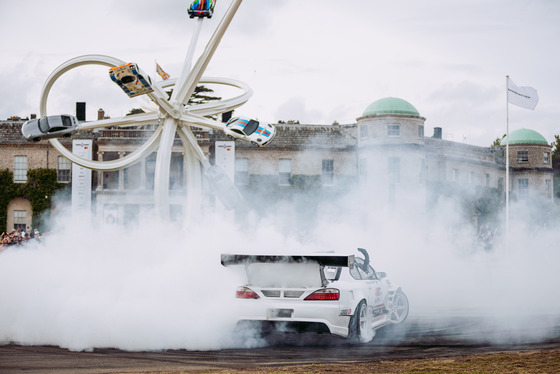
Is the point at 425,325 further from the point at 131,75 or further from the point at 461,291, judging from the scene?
the point at 131,75

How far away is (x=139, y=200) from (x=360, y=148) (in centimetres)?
1668

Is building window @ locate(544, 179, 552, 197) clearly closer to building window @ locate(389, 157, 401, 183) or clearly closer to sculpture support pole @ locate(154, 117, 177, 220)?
building window @ locate(389, 157, 401, 183)

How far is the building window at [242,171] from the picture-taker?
52469mm

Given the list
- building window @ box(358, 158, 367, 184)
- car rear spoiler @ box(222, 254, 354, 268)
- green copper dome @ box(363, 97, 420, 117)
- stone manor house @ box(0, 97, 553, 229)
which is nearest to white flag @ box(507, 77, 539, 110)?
stone manor house @ box(0, 97, 553, 229)

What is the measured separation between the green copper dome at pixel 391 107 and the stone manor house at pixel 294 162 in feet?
0.25

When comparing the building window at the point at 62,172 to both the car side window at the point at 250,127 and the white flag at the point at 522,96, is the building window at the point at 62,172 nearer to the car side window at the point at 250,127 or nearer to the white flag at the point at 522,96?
the white flag at the point at 522,96

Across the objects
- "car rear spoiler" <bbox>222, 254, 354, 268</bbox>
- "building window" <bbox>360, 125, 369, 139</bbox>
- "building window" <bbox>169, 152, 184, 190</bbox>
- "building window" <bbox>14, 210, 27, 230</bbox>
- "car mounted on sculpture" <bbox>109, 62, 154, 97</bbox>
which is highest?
"building window" <bbox>360, 125, 369, 139</bbox>

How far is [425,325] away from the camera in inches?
496

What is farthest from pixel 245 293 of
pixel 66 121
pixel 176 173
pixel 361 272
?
pixel 176 173

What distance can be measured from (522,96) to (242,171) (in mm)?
22799

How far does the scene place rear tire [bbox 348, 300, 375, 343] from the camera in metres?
10.4

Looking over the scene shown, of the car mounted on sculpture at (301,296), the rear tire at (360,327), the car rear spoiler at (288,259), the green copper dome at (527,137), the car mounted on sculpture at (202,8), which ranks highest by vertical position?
the green copper dome at (527,137)

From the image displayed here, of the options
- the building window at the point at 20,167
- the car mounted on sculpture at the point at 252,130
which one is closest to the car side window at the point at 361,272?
the car mounted on sculpture at the point at 252,130

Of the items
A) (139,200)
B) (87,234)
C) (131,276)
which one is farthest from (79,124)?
(139,200)
